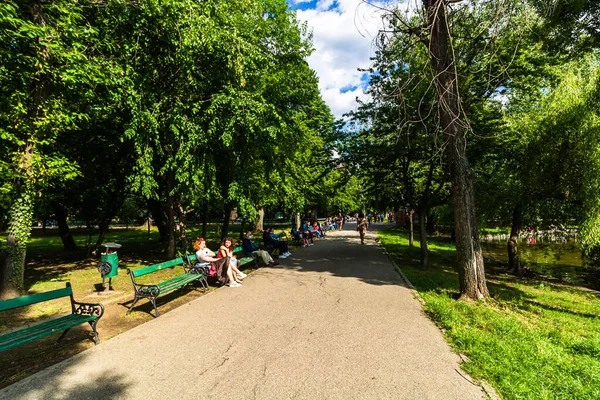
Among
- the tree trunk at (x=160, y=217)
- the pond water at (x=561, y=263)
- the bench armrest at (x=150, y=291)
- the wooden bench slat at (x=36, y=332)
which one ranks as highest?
the tree trunk at (x=160, y=217)

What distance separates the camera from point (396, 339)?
179 inches

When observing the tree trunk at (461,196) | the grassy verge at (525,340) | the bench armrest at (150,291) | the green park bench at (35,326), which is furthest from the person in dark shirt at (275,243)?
the green park bench at (35,326)

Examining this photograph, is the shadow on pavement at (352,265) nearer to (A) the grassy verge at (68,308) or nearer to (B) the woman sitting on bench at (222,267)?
(A) the grassy verge at (68,308)

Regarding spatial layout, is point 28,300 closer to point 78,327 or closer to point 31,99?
point 78,327

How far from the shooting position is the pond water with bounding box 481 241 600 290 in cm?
1291

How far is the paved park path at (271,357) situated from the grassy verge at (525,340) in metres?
0.37

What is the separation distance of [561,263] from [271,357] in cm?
1909

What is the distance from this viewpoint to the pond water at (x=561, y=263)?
1291 centimetres

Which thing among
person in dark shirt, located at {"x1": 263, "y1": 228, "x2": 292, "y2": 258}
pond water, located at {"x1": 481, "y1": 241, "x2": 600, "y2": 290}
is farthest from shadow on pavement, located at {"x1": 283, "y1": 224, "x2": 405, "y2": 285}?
pond water, located at {"x1": 481, "y1": 241, "x2": 600, "y2": 290}

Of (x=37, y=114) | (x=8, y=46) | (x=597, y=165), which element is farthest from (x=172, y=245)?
(x=597, y=165)

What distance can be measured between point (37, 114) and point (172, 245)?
5.67 meters

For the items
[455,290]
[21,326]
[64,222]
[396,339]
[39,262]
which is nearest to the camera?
[396,339]

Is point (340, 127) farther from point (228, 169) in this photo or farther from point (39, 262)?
point (39, 262)

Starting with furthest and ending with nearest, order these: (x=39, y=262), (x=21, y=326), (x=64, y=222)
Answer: (x=64, y=222) → (x=39, y=262) → (x=21, y=326)
